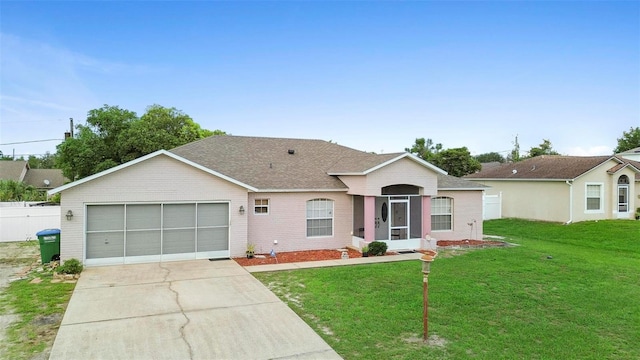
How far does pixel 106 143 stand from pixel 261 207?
18548mm

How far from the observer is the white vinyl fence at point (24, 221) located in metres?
18.0

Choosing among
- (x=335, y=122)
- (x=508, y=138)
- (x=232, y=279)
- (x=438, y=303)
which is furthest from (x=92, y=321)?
Answer: (x=508, y=138)

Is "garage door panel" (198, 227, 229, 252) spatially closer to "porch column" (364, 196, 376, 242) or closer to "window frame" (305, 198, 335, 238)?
"window frame" (305, 198, 335, 238)

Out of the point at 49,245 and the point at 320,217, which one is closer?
the point at 49,245

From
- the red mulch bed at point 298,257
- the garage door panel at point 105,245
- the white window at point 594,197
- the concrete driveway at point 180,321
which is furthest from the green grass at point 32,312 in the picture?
the white window at point 594,197

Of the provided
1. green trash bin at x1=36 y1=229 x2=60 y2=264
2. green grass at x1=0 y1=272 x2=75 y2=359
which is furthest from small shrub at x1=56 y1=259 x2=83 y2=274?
green trash bin at x1=36 y1=229 x2=60 y2=264

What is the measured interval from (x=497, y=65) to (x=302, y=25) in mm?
10330

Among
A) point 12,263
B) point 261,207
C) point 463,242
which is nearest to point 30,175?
point 12,263

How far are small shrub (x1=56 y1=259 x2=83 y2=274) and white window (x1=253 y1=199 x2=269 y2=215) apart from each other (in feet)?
20.2

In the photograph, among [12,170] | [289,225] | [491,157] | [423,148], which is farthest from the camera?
[491,157]

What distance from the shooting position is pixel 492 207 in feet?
91.8

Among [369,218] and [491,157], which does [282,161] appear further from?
[491,157]

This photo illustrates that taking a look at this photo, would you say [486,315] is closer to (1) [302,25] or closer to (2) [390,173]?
(2) [390,173]

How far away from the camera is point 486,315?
8.23m
